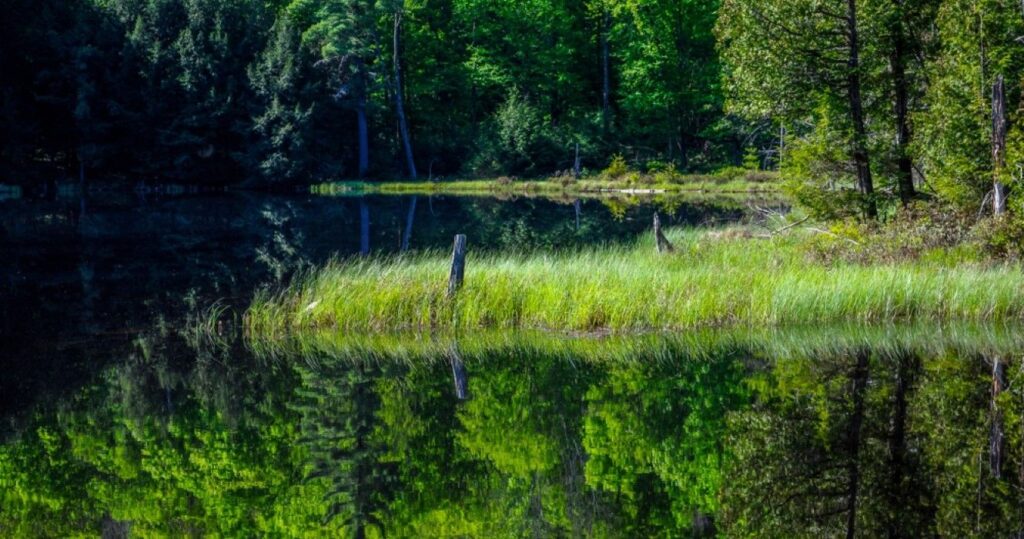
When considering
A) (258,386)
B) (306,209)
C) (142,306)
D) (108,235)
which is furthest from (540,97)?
(258,386)

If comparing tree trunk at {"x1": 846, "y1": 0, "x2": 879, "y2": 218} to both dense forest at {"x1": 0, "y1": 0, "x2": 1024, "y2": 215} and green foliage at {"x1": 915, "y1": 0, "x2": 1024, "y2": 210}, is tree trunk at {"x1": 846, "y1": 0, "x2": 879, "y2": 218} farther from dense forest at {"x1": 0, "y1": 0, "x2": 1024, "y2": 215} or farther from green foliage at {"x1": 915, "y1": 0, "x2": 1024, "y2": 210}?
dense forest at {"x1": 0, "y1": 0, "x2": 1024, "y2": 215}

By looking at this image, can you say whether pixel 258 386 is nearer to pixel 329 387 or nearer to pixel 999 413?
pixel 329 387

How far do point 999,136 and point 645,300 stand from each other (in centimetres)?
732

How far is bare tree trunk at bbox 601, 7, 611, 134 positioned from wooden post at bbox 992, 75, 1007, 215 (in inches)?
1723

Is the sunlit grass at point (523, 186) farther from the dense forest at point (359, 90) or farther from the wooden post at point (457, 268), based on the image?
the wooden post at point (457, 268)

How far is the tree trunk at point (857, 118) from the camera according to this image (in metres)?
20.6

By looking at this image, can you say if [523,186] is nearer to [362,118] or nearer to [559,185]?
[559,185]

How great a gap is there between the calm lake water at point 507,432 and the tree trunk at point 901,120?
7.53 meters

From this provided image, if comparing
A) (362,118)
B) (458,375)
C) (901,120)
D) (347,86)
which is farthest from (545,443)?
(362,118)

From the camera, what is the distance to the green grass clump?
1517 cm

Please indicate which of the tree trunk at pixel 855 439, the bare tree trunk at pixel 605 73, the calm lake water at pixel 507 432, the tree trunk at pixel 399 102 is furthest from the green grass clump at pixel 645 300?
the tree trunk at pixel 399 102

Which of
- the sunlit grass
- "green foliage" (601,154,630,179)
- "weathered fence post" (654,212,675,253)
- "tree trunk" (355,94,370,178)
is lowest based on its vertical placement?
"weathered fence post" (654,212,675,253)

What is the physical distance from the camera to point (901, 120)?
69.7ft

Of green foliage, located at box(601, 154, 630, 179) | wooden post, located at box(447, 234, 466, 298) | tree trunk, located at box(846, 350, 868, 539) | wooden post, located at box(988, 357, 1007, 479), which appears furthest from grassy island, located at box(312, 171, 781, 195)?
wooden post, located at box(988, 357, 1007, 479)
